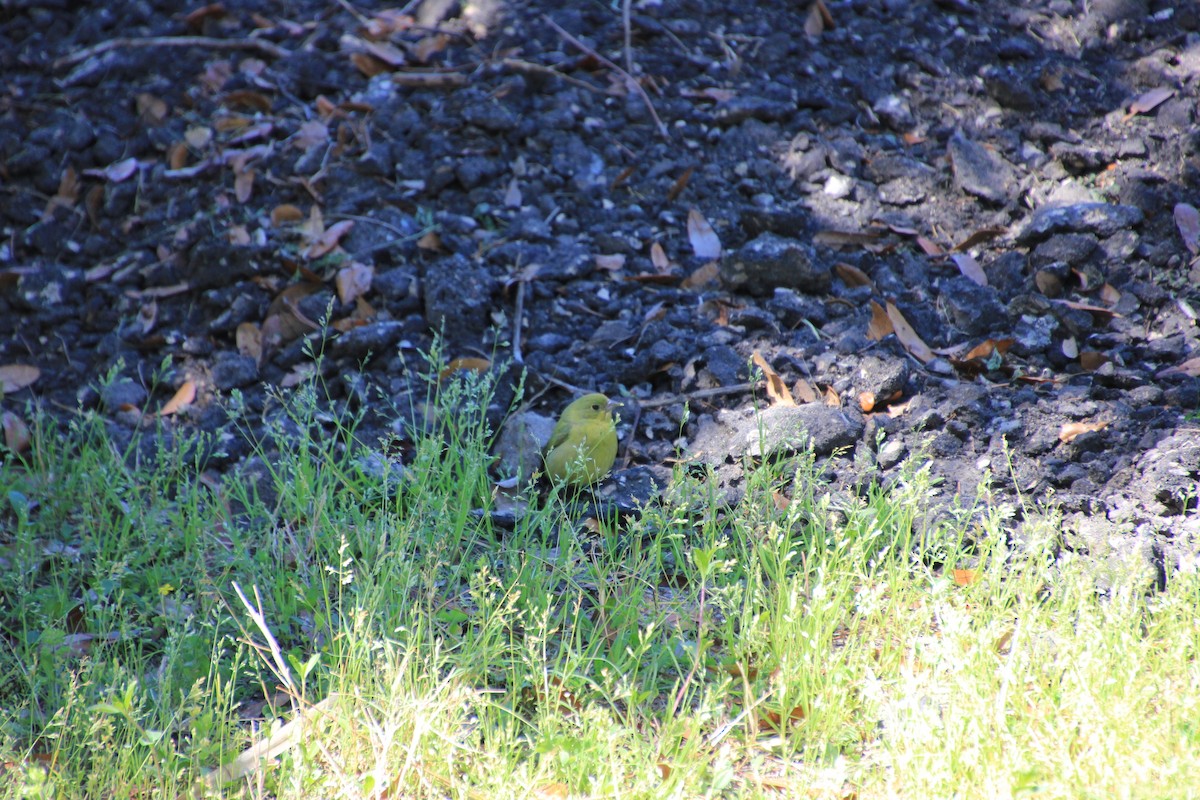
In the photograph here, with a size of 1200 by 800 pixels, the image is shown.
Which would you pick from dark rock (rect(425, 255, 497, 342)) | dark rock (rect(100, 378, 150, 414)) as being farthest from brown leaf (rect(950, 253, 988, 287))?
dark rock (rect(100, 378, 150, 414))

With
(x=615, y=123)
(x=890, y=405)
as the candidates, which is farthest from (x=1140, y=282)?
(x=615, y=123)

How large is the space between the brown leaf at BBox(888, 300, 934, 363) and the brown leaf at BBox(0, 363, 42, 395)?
3612mm

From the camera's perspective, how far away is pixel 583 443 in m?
3.35

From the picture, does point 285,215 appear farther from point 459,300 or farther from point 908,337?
point 908,337

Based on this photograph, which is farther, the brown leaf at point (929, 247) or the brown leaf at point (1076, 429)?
the brown leaf at point (929, 247)

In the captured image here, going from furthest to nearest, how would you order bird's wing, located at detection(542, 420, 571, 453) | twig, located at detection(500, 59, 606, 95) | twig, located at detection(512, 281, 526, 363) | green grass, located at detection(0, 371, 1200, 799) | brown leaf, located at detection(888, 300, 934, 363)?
twig, located at detection(500, 59, 606, 95) < twig, located at detection(512, 281, 526, 363) < brown leaf, located at detection(888, 300, 934, 363) < bird's wing, located at detection(542, 420, 571, 453) < green grass, located at detection(0, 371, 1200, 799)

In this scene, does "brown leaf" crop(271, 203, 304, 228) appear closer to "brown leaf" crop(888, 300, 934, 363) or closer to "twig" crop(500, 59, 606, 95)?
"twig" crop(500, 59, 606, 95)

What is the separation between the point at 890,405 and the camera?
3703mm

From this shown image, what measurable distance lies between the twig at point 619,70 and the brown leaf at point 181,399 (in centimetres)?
254

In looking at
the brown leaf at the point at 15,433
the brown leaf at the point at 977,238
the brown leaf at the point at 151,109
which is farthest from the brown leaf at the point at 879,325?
the brown leaf at the point at 151,109

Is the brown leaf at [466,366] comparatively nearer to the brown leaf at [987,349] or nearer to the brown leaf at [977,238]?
the brown leaf at [987,349]

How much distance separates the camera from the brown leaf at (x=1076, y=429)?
11.1 ft

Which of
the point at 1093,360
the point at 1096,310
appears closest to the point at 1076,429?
the point at 1093,360

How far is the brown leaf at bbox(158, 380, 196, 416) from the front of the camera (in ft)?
13.3
